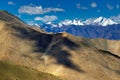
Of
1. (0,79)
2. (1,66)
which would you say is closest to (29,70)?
(1,66)

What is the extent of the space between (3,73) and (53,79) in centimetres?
2516

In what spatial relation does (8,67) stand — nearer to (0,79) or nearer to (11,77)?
(11,77)

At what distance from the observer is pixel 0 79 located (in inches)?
3625

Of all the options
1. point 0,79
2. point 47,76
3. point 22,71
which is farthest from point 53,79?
point 0,79

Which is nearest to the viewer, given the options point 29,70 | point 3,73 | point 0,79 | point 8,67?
point 0,79

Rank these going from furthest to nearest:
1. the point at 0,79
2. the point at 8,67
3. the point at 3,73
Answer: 1. the point at 8,67
2. the point at 3,73
3. the point at 0,79

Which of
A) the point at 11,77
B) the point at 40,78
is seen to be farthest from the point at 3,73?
the point at 40,78

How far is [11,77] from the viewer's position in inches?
3898

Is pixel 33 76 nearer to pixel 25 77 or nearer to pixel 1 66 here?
pixel 25 77

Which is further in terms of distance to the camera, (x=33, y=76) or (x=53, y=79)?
(x=53, y=79)

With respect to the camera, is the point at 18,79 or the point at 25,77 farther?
the point at 25,77

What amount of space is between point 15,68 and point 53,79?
52.7ft

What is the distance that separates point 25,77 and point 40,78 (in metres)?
7.72

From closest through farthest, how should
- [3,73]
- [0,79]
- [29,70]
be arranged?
[0,79]
[3,73]
[29,70]
